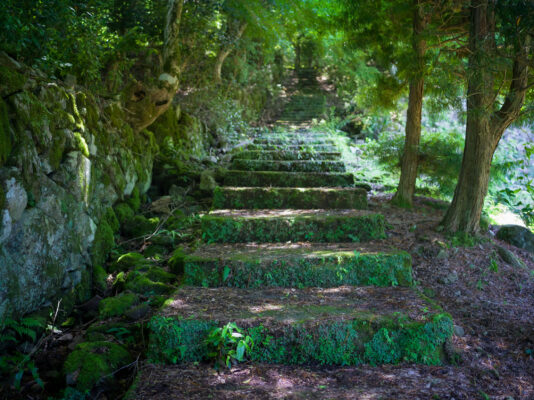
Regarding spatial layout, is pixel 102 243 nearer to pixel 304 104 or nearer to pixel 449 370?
pixel 449 370

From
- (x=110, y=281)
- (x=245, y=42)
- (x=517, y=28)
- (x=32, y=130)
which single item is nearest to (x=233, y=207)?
(x=110, y=281)

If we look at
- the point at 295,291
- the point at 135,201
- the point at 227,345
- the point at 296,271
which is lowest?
the point at 227,345

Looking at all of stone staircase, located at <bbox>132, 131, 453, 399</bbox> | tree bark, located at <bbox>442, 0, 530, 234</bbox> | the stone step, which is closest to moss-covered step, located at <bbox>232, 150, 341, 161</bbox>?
the stone step

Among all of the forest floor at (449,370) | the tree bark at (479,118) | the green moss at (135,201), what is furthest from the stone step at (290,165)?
the forest floor at (449,370)

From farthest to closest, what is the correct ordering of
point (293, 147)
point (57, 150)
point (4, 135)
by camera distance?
point (293, 147) → point (57, 150) → point (4, 135)

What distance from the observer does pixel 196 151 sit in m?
6.90

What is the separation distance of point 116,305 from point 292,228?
6.23ft

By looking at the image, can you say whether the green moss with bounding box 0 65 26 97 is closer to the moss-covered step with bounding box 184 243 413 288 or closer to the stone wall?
the stone wall

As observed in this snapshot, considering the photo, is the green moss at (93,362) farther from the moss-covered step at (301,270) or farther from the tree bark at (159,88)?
the tree bark at (159,88)

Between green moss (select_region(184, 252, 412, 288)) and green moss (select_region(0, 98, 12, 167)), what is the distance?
154cm

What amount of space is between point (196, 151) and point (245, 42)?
3.86 meters

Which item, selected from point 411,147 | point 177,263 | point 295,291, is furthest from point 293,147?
point 295,291

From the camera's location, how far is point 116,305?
9.71 feet

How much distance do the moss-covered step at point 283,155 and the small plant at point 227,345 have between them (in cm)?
416
